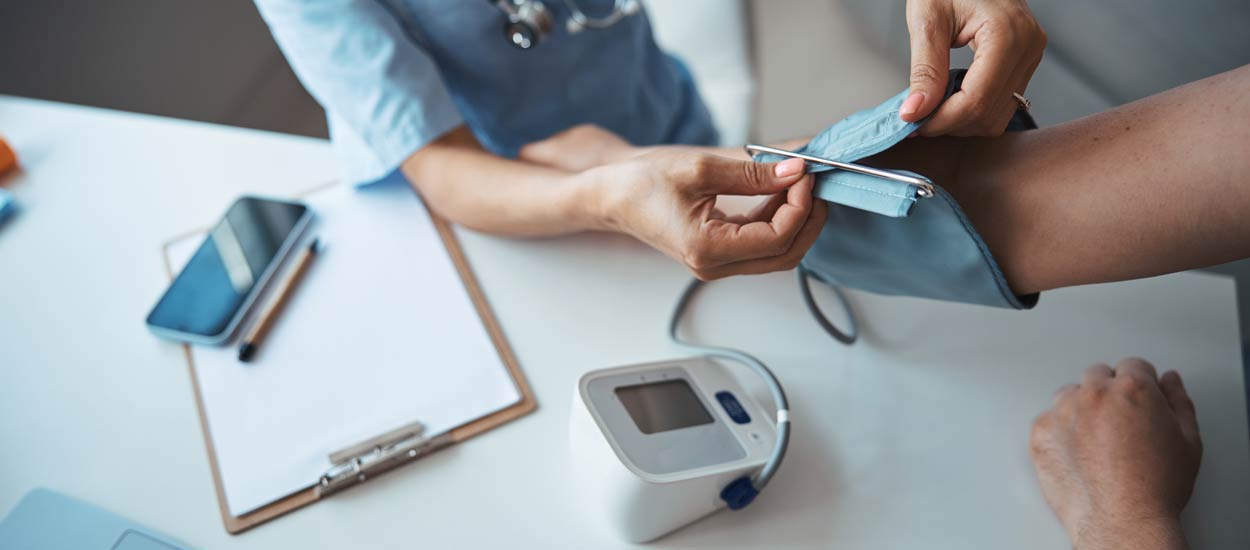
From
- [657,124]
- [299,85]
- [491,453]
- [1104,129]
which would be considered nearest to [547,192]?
[491,453]

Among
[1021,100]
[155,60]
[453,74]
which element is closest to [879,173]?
[1021,100]

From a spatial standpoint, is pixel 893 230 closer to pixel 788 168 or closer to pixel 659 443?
pixel 788 168

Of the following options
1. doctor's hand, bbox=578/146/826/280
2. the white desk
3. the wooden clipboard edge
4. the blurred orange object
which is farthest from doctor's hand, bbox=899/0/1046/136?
the blurred orange object

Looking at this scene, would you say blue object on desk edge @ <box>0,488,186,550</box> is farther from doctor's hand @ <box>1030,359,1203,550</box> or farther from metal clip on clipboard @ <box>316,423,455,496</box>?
doctor's hand @ <box>1030,359,1203,550</box>

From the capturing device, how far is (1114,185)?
21.4 inches

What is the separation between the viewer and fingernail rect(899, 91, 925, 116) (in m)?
0.52

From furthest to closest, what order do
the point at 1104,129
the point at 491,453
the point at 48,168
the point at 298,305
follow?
the point at 48,168 → the point at 298,305 → the point at 491,453 → the point at 1104,129

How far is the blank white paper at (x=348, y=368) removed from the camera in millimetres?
695

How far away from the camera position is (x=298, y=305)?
80 cm

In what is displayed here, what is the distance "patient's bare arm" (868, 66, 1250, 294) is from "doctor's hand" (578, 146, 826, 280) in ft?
0.35

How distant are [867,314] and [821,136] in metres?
0.24

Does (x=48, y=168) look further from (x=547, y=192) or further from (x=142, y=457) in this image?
(x=547, y=192)

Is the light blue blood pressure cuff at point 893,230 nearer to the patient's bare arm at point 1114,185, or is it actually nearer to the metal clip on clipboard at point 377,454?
the patient's bare arm at point 1114,185

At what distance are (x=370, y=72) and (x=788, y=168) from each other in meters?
0.48
